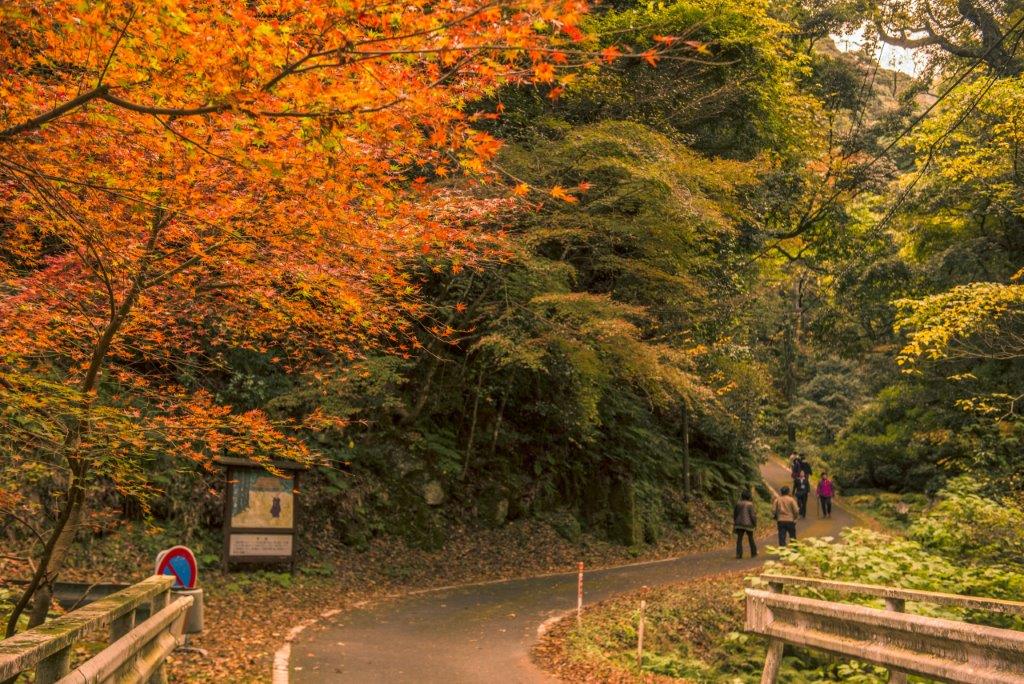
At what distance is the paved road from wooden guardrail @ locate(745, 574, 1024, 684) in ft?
8.09

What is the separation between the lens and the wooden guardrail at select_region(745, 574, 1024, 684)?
18.6 feet

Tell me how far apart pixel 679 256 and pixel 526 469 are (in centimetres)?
687

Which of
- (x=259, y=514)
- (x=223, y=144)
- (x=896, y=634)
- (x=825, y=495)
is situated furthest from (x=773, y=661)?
Result: (x=825, y=495)

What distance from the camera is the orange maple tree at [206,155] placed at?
4984mm

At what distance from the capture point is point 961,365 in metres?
25.2

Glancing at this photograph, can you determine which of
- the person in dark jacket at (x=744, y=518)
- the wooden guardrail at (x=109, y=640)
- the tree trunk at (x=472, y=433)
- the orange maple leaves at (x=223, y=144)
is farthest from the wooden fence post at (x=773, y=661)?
the person in dark jacket at (x=744, y=518)

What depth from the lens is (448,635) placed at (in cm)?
1145

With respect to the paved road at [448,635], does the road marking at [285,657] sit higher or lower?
higher

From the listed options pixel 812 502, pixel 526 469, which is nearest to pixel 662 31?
pixel 526 469

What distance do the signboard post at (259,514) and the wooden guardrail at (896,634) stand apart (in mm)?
7973

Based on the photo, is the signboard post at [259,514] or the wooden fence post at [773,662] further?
the signboard post at [259,514]

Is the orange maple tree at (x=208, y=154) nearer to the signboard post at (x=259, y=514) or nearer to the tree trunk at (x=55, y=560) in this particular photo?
the tree trunk at (x=55, y=560)

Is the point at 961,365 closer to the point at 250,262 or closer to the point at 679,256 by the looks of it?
the point at 679,256

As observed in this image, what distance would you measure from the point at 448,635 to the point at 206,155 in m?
7.12
